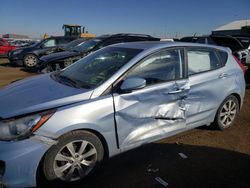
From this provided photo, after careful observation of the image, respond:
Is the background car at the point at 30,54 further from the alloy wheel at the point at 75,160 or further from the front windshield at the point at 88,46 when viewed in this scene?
the alloy wheel at the point at 75,160

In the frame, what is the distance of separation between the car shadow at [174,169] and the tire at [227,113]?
28.0 inches

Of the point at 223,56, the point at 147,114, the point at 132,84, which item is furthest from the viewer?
the point at 223,56

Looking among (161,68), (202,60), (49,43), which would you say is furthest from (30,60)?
(161,68)

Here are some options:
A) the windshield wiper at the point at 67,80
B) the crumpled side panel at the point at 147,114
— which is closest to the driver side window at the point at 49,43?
the windshield wiper at the point at 67,80

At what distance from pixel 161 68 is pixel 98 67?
87 cm

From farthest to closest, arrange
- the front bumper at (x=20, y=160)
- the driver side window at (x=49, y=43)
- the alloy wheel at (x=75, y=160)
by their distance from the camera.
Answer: the driver side window at (x=49, y=43)
the alloy wheel at (x=75, y=160)
the front bumper at (x=20, y=160)

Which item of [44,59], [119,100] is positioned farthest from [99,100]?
[44,59]

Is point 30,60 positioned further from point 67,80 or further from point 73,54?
point 67,80

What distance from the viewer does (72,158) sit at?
302 centimetres

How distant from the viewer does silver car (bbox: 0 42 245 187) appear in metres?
2.71

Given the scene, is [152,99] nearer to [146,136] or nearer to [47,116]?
[146,136]

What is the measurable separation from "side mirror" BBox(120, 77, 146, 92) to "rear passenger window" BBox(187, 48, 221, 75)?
1.04 meters

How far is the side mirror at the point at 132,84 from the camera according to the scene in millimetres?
3211

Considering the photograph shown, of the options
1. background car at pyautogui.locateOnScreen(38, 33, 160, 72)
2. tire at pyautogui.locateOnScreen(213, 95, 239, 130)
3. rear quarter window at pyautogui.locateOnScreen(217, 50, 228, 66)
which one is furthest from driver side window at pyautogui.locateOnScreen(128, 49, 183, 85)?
background car at pyautogui.locateOnScreen(38, 33, 160, 72)
